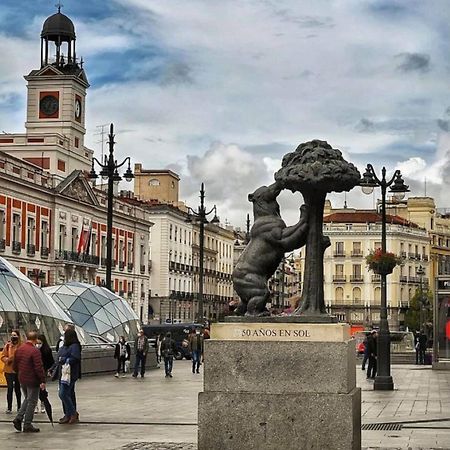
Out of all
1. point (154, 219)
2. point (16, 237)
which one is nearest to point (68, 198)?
point (16, 237)

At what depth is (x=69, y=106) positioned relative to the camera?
74.4 m

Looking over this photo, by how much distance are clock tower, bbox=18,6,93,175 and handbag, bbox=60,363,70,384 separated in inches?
2272

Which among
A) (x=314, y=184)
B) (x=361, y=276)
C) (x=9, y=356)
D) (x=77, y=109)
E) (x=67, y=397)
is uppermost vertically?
(x=77, y=109)

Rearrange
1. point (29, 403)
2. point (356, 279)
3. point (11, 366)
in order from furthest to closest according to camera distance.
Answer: point (356, 279), point (11, 366), point (29, 403)

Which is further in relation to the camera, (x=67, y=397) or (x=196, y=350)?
(x=196, y=350)

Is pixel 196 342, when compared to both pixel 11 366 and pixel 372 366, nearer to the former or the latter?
pixel 372 366

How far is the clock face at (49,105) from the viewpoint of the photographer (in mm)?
74875

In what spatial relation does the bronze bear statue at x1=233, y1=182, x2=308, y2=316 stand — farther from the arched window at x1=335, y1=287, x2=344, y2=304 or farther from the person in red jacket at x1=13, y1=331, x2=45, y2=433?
the arched window at x1=335, y1=287, x2=344, y2=304

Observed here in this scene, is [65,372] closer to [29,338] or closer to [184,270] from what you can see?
[29,338]

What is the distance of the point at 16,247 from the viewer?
59781mm

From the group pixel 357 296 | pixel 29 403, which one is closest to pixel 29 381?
pixel 29 403

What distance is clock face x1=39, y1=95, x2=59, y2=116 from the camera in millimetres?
74875

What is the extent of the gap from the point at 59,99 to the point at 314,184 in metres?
65.6

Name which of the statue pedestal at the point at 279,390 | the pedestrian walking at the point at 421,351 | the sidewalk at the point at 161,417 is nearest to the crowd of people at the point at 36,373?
the sidewalk at the point at 161,417
